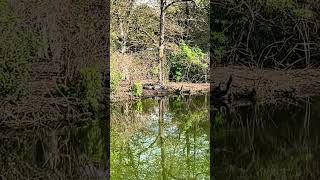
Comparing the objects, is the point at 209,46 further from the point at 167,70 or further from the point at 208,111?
the point at 208,111

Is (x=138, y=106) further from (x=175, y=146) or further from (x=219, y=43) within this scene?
(x=175, y=146)

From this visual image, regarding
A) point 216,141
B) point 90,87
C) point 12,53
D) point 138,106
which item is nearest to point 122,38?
point 138,106

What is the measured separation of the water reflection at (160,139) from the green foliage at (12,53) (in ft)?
4.69

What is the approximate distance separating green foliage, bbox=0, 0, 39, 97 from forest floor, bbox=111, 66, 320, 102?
2.36 m

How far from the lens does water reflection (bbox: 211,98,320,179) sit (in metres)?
4.54

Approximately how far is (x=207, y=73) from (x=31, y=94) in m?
4.74

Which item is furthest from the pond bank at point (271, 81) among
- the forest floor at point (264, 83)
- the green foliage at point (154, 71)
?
the green foliage at point (154, 71)

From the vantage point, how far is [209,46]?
10227 millimetres

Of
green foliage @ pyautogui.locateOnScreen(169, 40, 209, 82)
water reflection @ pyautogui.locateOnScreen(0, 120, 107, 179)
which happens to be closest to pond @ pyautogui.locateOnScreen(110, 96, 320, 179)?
water reflection @ pyautogui.locateOnScreen(0, 120, 107, 179)

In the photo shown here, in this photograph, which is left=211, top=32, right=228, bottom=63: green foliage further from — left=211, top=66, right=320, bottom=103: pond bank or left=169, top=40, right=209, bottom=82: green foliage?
left=169, top=40, right=209, bottom=82: green foliage

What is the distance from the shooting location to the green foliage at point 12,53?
5.76 meters

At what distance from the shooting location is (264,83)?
8.98 m

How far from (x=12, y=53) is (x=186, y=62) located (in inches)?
202

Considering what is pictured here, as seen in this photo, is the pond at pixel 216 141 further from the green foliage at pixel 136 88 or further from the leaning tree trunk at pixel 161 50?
the leaning tree trunk at pixel 161 50
